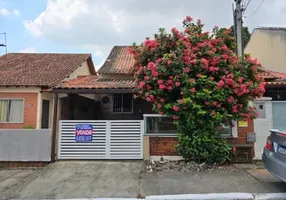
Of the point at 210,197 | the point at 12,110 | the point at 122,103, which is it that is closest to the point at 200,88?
the point at 210,197

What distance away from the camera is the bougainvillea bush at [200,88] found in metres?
7.06

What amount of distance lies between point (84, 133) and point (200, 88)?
163 inches

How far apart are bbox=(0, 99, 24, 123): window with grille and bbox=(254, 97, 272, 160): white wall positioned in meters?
10.1

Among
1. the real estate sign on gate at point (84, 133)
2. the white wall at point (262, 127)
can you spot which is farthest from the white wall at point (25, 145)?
the white wall at point (262, 127)

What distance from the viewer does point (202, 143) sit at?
7262 millimetres

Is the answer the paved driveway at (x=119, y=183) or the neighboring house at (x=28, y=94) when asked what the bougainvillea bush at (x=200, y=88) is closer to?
the paved driveway at (x=119, y=183)

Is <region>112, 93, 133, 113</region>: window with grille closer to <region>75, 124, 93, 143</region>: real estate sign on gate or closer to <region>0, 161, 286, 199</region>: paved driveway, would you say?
<region>75, 124, 93, 143</region>: real estate sign on gate

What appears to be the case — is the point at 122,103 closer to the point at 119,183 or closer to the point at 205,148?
the point at 205,148

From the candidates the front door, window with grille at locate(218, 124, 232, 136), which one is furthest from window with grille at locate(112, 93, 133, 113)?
window with grille at locate(218, 124, 232, 136)

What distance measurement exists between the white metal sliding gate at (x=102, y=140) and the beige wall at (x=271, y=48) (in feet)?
33.1

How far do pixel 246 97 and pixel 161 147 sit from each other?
303 centimetres

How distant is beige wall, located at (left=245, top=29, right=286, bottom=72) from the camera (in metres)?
14.2

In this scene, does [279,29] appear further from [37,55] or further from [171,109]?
[37,55]

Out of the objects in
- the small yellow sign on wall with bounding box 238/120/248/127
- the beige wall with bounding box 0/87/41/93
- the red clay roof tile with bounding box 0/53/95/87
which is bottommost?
the small yellow sign on wall with bounding box 238/120/248/127
